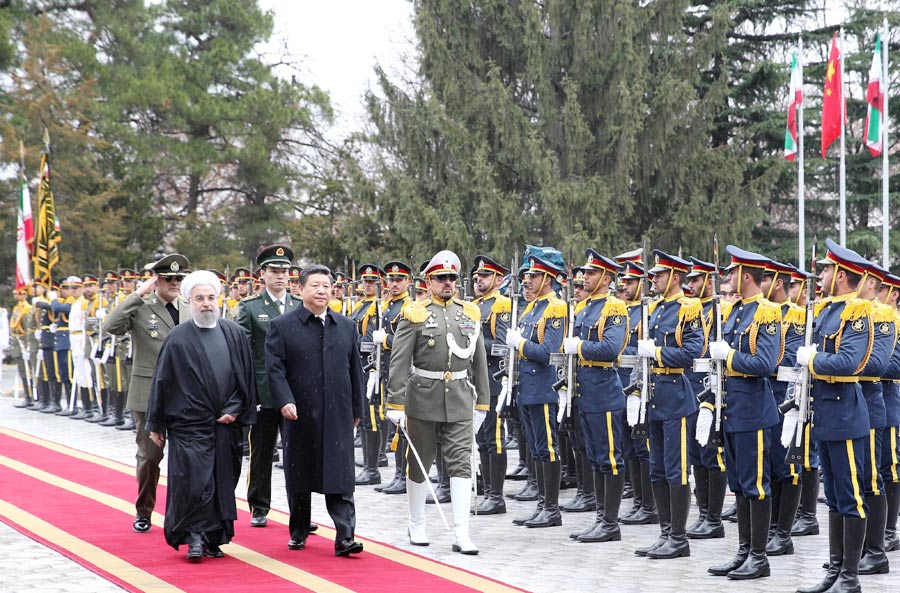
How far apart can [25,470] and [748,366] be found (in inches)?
329

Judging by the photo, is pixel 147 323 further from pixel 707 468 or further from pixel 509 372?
pixel 707 468

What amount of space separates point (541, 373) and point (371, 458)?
3.23 m

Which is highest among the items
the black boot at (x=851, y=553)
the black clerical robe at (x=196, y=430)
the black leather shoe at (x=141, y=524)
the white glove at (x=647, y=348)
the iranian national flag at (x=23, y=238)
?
the iranian national flag at (x=23, y=238)

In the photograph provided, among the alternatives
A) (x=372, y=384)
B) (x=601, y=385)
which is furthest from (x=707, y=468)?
(x=372, y=384)

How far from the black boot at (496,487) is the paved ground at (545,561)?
0.13 m

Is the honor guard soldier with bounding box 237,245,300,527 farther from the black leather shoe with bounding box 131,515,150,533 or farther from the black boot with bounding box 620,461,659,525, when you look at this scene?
the black boot with bounding box 620,461,659,525

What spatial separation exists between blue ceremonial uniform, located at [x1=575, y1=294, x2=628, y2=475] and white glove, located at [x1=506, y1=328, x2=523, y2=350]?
2.26ft

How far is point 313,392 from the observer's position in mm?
8516

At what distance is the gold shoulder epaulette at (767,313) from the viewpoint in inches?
314

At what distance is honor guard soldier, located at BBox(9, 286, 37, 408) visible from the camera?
22.0m

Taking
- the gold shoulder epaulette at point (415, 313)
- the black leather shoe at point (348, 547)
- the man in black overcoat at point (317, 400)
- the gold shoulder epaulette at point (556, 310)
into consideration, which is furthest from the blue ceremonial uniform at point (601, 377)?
the black leather shoe at point (348, 547)

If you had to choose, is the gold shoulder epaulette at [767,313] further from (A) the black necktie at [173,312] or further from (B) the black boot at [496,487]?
(A) the black necktie at [173,312]

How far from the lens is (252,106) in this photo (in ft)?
115

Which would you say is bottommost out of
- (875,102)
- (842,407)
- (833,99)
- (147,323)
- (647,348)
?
(842,407)
